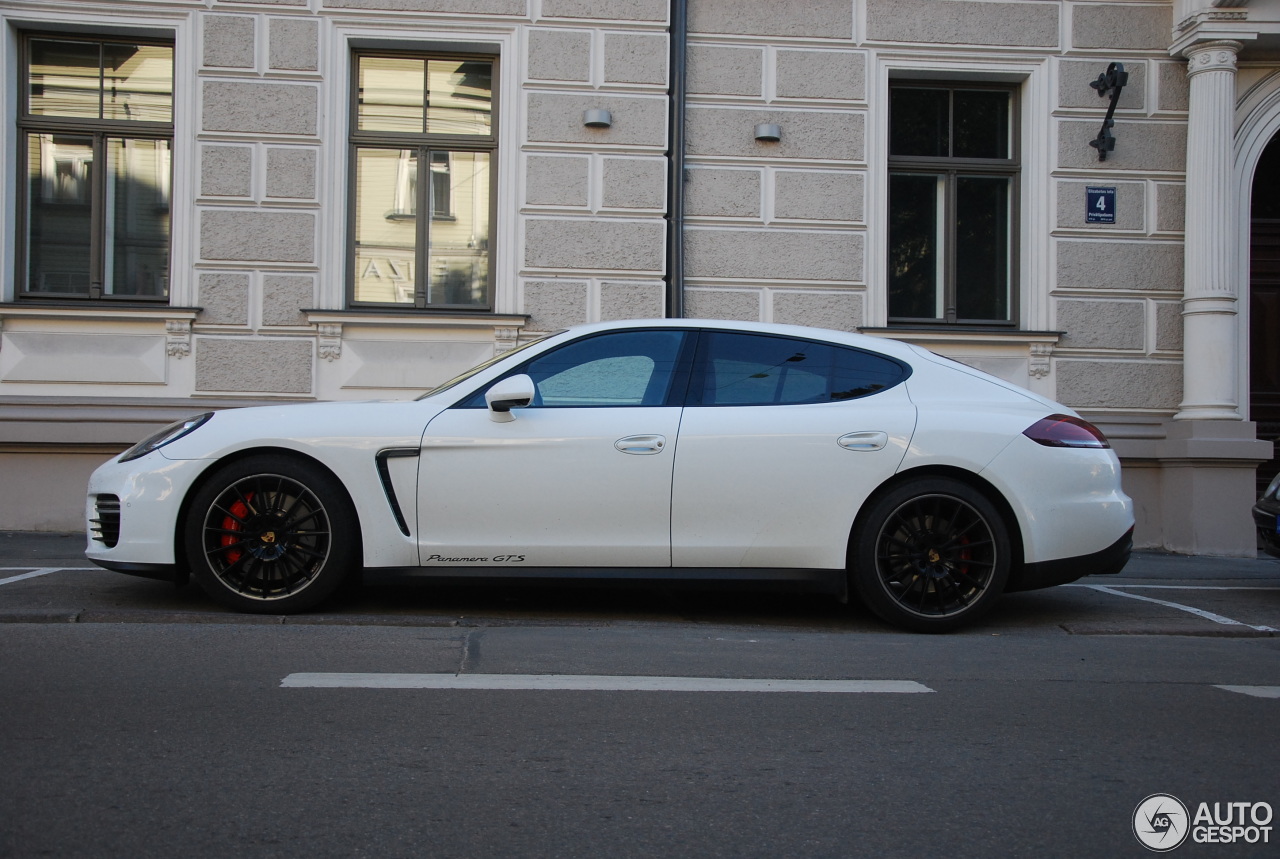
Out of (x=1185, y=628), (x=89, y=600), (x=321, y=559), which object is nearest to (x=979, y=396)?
(x=1185, y=628)

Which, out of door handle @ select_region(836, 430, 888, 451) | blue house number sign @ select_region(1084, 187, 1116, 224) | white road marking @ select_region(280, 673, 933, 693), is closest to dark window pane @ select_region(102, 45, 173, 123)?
door handle @ select_region(836, 430, 888, 451)

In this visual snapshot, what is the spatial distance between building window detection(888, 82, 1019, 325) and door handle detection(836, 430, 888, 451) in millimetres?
5238

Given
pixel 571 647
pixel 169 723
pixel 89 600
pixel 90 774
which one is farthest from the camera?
pixel 89 600

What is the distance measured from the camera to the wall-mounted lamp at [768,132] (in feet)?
32.3

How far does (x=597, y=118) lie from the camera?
9664 mm

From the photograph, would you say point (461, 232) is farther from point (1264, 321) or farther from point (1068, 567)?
point (1264, 321)

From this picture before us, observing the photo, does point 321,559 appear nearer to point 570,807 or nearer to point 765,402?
point 765,402

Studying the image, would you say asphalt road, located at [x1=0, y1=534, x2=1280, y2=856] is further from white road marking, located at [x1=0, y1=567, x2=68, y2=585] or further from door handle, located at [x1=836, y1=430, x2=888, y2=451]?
door handle, located at [x1=836, y1=430, x2=888, y2=451]

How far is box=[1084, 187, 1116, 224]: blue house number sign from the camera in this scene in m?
10.2

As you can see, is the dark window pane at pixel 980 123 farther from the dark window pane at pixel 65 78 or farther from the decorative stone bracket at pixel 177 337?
the dark window pane at pixel 65 78

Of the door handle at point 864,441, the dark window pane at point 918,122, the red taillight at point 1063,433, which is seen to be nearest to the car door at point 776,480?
the door handle at point 864,441

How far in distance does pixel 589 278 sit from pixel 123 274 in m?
3.86

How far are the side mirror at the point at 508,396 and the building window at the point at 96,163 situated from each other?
5.53 m

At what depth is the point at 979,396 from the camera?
5.63 m
